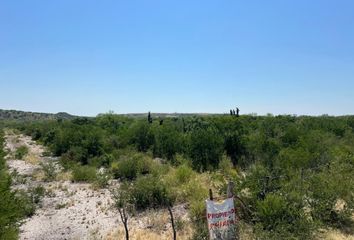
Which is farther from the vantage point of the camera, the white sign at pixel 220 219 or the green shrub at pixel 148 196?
the green shrub at pixel 148 196

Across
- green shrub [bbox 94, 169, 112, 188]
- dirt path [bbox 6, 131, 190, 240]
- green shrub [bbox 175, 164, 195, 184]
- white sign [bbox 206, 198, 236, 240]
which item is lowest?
dirt path [bbox 6, 131, 190, 240]

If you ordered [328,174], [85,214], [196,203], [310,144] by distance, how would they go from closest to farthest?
[196,203] → [328,174] → [85,214] → [310,144]

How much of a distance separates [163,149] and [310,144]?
45.0 ft

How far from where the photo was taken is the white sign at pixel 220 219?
35.8 ft

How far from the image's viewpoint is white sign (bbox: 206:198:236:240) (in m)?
10.9

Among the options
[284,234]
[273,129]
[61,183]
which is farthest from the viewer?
[273,129]

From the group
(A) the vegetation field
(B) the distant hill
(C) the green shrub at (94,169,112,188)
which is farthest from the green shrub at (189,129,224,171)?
(B) the distant hill

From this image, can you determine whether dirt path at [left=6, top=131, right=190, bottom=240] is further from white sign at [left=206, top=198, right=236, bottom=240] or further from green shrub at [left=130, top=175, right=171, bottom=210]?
white sign at [left=206, top=198, right=236, bottom=240]

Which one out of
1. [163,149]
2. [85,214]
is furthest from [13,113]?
[85,214]

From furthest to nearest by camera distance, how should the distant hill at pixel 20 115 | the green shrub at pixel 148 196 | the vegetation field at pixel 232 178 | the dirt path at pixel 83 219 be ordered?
1. the distant hill at pixel 20 115
2. the green shrub at pixel 148 196
3. the dirt path at pixel 83 219
4. the vegetation field at pixel 232 178

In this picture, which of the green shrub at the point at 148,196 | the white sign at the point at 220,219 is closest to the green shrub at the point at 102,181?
the green shrub at the point at 148,196

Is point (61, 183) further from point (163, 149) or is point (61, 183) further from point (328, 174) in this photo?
point (328, 174)

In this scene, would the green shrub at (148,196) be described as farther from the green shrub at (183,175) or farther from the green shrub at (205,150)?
the green shrub at (205,150)

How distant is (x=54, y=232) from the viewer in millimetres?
15781
